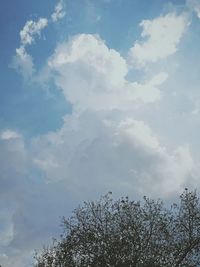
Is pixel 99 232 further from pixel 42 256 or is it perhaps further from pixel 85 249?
pixel 42 256

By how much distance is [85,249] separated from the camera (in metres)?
50.3

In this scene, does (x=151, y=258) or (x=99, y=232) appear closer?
(x=151, y=258)

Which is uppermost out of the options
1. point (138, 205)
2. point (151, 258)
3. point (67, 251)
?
point (138, 205)

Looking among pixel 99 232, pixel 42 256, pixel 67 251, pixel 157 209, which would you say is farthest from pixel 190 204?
pixel 42 256

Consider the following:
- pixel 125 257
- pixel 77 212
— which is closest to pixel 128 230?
pixel 125 257

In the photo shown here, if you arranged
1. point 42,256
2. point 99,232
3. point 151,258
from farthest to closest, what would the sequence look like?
point 42,256 → point 99,232 → point 151,258

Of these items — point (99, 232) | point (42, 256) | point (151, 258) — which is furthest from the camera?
point (42, 256)

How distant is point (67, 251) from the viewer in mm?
52250

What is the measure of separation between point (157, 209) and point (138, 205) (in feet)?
7.44

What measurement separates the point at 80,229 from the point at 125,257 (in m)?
6.54

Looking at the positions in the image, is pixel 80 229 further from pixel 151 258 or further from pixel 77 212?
pixel 151 258

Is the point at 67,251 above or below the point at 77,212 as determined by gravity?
below

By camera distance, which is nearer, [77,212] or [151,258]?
[151,258]

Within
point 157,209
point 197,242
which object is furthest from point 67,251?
point 197,242
